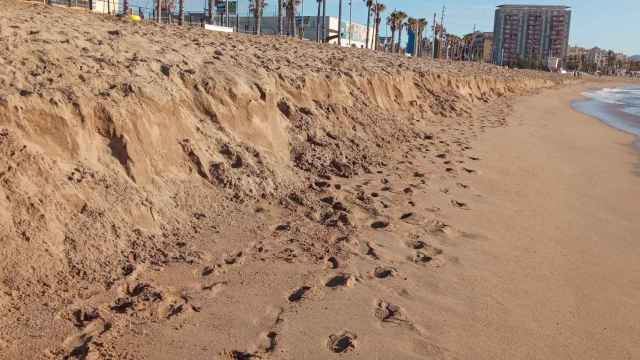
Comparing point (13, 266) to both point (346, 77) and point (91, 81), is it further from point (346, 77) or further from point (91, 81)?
point (346, 77)

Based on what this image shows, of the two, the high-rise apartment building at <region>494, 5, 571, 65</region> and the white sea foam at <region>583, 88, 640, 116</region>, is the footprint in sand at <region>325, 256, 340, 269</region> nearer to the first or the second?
the white sea foam at <region>583, 88, 640, 116</region>

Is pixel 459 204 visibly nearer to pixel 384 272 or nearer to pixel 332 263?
pixel 384 272

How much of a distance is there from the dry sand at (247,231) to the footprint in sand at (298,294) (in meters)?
0.02

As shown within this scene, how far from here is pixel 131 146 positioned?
5027 mm

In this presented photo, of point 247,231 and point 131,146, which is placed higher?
point 131,146

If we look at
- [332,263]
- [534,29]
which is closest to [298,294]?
[332,263]

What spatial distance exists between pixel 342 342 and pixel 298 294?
2.29ft

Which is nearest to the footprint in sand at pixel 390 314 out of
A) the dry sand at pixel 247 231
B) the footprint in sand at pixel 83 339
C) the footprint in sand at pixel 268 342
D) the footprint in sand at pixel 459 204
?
the dry sand at pixel 247 231

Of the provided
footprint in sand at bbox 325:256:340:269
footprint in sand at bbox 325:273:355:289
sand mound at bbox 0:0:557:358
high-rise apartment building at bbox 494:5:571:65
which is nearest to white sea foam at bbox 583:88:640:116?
sand mound at bbox 0:0:557:358

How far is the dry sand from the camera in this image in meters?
3.55

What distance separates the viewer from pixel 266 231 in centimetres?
518

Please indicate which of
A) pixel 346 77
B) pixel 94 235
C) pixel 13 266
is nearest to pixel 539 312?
pixel 94 235

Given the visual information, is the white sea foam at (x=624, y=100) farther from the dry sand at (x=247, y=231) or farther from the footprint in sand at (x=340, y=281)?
the footprint in sand at (x=340, y=281)

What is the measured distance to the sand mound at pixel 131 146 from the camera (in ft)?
12.9
